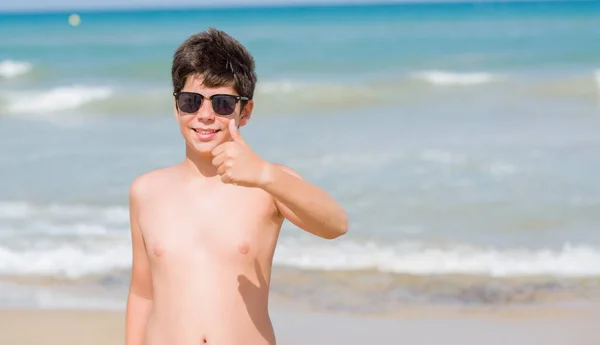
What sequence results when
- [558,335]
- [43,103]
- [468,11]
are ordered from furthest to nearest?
[468,11] < [43,103] < [558,335]

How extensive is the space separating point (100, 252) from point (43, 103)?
30.8ft

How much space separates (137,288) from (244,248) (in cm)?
47

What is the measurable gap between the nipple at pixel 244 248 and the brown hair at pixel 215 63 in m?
0.48

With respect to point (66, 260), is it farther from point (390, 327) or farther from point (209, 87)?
point (209, 87)

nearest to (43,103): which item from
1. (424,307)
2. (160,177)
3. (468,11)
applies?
(424,307)

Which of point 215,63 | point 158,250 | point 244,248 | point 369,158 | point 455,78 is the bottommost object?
point 369,158

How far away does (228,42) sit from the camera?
9.58ft

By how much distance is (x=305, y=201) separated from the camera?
8.27 feet

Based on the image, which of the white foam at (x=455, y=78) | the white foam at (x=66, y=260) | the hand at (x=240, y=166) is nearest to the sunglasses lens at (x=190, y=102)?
the hand at (x=240, y=166)

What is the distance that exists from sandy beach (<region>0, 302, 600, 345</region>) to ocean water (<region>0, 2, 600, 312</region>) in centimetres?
26

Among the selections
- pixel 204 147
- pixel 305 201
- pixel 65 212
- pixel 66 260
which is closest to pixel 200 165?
pixel 204 147

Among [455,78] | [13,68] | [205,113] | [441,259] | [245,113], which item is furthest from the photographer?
[13,68]

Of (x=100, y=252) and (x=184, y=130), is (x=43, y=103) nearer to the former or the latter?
(x=100, y=252)

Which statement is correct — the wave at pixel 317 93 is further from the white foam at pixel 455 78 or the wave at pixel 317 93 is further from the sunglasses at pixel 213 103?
the sunglasses at pixel 213 103
